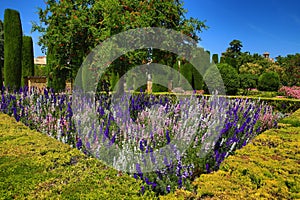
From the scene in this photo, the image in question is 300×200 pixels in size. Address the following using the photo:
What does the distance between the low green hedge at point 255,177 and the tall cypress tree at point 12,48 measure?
582 inches

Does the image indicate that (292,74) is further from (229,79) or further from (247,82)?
(229,79)

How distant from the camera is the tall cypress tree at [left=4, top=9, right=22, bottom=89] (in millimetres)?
15156

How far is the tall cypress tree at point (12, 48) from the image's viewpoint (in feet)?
49.7

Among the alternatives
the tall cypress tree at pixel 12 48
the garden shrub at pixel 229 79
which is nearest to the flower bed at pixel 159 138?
the tall cypress tree at pixel 12 48

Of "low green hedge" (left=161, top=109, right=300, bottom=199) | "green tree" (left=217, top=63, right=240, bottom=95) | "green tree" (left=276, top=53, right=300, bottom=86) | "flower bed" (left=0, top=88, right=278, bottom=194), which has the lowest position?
"low green hedge" (left=161, top=109, right=300, bottom=199)

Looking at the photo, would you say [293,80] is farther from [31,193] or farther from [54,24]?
[31,193]

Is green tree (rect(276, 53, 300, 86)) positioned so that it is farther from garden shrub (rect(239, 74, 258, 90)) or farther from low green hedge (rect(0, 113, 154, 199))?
low green hedge (rect(0, 113, 154, 199))

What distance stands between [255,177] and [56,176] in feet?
6.50

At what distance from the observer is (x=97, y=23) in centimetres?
666

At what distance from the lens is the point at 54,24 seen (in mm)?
7367

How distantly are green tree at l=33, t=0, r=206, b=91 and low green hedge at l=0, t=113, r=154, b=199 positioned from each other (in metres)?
3.23

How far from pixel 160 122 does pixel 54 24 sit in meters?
5.18

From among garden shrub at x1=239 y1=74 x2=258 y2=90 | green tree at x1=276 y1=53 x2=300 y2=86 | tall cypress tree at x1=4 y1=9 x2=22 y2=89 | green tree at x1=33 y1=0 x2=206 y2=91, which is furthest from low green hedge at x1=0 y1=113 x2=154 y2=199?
green tree at x1=276 y1=53 x2=300 y2=86

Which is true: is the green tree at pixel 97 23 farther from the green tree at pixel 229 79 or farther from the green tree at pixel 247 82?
the green tree at pixel 247 82
